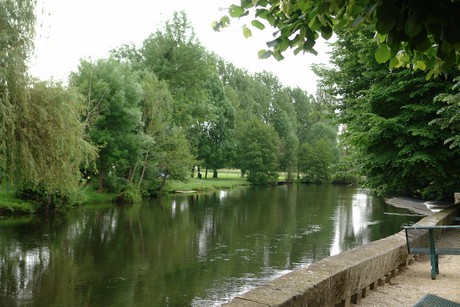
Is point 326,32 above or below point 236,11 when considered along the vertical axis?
below

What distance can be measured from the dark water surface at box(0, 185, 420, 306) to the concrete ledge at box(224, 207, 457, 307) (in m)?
4.83

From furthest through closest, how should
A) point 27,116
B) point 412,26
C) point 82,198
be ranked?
point 82,198 → point 27,116 → point 412,26

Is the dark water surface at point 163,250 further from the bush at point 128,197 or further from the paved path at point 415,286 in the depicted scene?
the paved path at point 415,286

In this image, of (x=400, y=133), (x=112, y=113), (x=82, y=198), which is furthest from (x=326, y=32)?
(x=112, y=113)

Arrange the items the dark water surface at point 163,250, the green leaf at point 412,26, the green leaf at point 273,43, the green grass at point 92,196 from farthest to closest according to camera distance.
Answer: the green grass at point 92,196 < the dark water surface at point 163,250 < the green leaf at point 273,43 < the green leaf at point 412,26

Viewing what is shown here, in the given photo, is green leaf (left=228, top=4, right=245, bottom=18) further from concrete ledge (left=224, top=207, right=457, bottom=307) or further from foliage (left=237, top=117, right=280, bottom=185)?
foliage (left=237, top=117, right=280, bottom=185)

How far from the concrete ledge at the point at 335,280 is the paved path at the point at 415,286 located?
4.7 inches

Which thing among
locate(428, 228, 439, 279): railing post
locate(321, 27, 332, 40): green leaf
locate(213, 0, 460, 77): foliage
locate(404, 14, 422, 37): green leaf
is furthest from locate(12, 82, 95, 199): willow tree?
locate(404, 14, 422, 37): green leaf

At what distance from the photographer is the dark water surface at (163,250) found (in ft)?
36.3

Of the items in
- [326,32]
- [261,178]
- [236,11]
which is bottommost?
[261,178]

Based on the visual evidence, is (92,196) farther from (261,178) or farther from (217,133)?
(261,178)

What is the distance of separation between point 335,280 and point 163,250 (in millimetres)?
12114

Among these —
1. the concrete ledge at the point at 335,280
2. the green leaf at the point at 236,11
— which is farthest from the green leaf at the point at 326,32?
the concrete ledge at the point at 335,280

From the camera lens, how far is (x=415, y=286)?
21.1 ft
